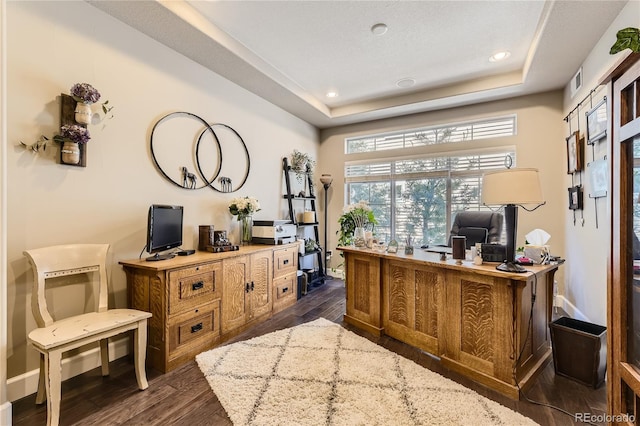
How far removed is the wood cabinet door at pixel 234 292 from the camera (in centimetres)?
284

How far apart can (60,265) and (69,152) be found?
2.71ft

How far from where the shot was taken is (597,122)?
8.80 ft

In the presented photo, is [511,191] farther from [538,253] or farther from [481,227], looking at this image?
[481,227]

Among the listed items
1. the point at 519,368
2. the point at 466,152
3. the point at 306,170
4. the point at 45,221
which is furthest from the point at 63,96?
the point at 466,152

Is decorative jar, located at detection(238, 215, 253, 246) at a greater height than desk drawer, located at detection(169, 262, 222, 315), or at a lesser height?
greater

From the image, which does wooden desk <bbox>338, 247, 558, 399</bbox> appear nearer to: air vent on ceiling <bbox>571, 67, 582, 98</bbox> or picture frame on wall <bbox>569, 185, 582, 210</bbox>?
picture frame on wall <bbox>569, 185, 582, 210</bbox>

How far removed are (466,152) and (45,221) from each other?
191 inches

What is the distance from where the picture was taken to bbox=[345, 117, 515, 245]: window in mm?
4316

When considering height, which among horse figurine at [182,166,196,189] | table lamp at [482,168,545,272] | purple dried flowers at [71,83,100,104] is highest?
purple dried flowers at [71,83,100,104]

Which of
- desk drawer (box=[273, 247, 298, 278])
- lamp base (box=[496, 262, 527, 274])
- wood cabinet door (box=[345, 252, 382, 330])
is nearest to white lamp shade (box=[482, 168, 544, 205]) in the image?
lamp base (box=[496, 262, 527, 274])

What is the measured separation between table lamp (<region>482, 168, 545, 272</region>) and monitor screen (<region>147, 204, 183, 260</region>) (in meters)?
2.59

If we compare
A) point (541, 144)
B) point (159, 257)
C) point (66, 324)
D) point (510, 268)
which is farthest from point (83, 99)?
point (541, 144)

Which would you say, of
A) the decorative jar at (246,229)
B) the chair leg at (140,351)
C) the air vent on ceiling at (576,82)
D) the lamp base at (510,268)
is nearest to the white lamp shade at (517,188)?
the lamp base at (510,268)

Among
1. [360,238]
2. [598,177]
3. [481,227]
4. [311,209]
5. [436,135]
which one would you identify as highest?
[436,135]
